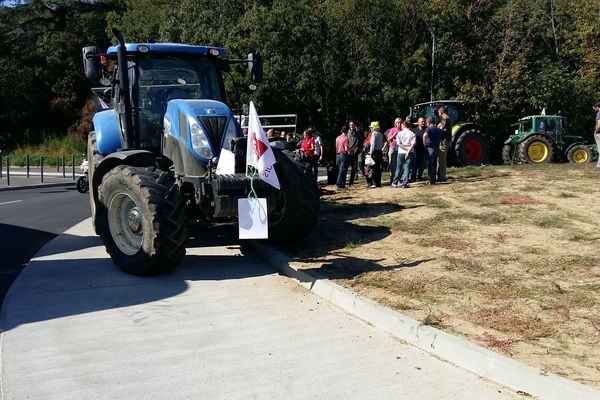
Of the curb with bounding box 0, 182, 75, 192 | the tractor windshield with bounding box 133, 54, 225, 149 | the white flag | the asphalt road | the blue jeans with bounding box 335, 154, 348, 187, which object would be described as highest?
the tractor windshield with bounding box 133, 54, 225, 149

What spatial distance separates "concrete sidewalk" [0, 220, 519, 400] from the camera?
4.17 meters

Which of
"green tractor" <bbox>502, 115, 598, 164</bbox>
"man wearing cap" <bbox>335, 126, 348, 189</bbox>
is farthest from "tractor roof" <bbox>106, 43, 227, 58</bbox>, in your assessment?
"green tractor" <bbox>502, 115, 598, 164</bbox>

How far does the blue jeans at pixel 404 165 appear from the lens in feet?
43.4

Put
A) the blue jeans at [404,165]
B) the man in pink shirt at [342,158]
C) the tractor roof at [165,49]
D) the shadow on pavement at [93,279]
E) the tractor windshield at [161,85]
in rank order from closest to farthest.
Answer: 1. the shadow on pavement at [93,279]
2. the tractor roof at [165,49]
3. the tractor windshield at [161,85]
4. the blue jeans at [404,165]
5. the man in pink shirt at [342,158]

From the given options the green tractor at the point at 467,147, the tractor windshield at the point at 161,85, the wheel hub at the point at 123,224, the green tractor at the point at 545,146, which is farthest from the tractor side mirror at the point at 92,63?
the green tractor at the point at 545,146

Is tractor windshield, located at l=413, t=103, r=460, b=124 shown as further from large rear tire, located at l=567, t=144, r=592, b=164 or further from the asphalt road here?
the asphalt road

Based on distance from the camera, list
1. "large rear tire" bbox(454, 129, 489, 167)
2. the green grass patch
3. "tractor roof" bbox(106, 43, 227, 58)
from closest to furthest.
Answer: "tractor roof" bbox(106, 43, 227, 58)
"large rear tire" bbox(454, 129, 489, 167)
the green grass patch

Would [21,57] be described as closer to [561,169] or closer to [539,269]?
[561,169]

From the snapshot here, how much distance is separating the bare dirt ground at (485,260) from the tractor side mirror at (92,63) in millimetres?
3639

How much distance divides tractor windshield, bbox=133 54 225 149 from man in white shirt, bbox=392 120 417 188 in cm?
540

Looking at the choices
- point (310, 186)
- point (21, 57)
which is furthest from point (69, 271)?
point (21, 57)

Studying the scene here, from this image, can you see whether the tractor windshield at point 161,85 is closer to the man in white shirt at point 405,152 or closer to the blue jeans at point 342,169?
the man in white shirt at point 405,152

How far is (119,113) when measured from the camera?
8.68 meters

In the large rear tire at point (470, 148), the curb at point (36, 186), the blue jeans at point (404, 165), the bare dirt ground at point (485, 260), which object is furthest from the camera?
the curb at point (36, 186)
